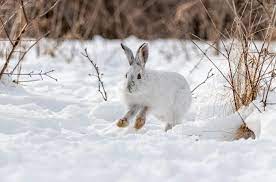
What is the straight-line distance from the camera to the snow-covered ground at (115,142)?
334 cm

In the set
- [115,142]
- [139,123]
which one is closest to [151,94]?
[139,123]

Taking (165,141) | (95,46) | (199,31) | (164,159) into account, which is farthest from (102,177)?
(199,31)

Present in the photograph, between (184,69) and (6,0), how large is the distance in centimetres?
374

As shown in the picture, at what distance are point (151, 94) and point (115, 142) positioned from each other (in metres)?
1.26

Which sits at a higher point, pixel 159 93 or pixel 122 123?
pixel 159 93

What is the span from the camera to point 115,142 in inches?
151

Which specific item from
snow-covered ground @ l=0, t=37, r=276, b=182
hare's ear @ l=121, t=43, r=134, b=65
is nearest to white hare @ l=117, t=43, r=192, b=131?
hare's ear @ l=121, t=43, r=134, b=65

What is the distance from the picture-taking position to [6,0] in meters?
5.45

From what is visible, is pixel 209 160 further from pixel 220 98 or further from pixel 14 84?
pixel 14 84

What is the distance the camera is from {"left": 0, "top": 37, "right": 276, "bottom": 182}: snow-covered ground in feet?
10.9

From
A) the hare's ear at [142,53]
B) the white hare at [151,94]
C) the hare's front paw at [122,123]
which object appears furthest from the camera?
the hare's ear at [142,53]

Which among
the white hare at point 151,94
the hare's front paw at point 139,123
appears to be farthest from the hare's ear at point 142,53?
the hare's front paw at point 139,123

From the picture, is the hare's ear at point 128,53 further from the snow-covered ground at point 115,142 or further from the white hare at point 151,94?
the snow-covered ground at point 115,142

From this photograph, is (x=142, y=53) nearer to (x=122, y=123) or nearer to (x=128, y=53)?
(x=128, y=53)
